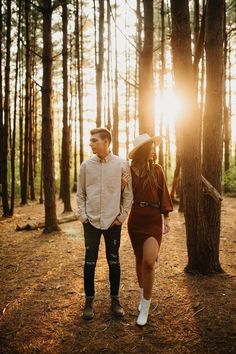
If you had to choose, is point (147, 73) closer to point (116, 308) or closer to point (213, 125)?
point (213, 125)

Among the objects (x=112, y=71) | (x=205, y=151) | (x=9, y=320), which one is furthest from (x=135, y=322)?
(x=112, y=71)

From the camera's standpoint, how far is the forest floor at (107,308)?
3.18m

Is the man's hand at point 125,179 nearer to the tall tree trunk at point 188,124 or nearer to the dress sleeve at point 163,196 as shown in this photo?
the dress sleeve at point 163,196

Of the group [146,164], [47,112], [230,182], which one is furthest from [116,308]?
[230,182]

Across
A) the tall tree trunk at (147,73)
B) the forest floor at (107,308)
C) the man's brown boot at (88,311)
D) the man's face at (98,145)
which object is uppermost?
the tall tree trunk at (147,73)

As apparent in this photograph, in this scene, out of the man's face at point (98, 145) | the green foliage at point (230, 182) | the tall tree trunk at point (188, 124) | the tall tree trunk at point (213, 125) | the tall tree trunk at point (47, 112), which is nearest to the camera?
the man's face at point (98, 145)

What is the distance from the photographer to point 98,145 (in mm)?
3715

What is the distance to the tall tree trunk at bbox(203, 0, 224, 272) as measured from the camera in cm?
484

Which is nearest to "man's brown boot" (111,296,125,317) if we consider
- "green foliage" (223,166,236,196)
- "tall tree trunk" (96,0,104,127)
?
"tall tree trunk" (96,0,104,127)

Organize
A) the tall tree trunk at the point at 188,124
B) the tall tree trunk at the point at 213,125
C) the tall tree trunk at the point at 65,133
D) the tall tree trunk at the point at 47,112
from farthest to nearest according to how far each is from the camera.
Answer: the tall tree trunk at the point at 65,133, the tall tree trunk at the point at 47,112, the tall tree trunk at the point at 213,125, the tall tree trunk at the point at 188,124

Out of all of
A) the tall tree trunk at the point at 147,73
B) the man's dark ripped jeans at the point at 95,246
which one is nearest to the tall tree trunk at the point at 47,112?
the tall tree trunk at the point at 147,73

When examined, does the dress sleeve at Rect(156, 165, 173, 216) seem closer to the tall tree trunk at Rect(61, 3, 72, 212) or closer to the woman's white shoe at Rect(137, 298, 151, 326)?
the woman's white shoe at Rect(137, 298, 151, 326)

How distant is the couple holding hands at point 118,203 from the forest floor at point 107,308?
0.92ft

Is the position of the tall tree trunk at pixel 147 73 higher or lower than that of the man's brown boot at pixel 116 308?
higher
